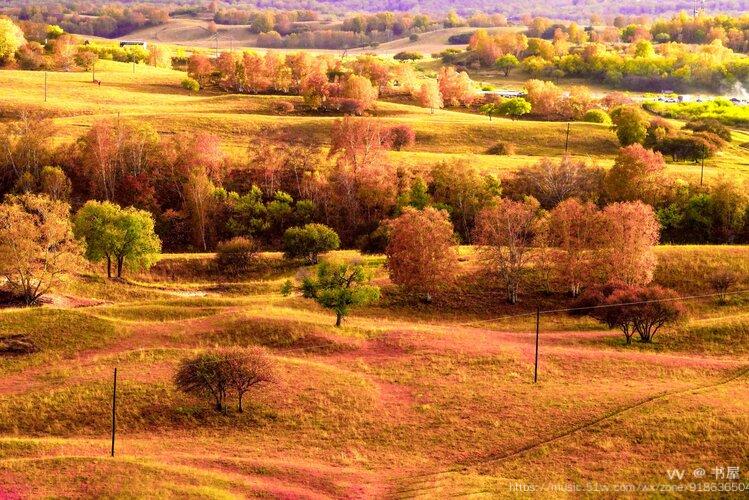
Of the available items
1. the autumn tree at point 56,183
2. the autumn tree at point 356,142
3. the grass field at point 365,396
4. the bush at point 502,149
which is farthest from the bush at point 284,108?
the grass field at point 365,396

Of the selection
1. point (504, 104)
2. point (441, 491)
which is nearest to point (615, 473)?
point (441, 491)

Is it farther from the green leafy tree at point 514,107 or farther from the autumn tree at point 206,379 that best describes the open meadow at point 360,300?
the green leafy tree at point 514,107

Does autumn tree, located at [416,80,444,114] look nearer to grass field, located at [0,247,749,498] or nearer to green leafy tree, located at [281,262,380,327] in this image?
grass field, located at [0,247,749,498]

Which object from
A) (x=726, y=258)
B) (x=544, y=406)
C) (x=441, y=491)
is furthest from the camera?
(x=726, y=258)

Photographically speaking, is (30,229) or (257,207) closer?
(30,229)

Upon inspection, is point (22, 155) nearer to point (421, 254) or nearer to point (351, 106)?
point (351, 106)

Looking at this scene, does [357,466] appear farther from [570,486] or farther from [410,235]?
[410,235]

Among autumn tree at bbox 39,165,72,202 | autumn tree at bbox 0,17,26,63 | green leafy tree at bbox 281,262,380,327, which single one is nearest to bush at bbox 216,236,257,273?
green leafy tree at bbox 281,262,380,327
